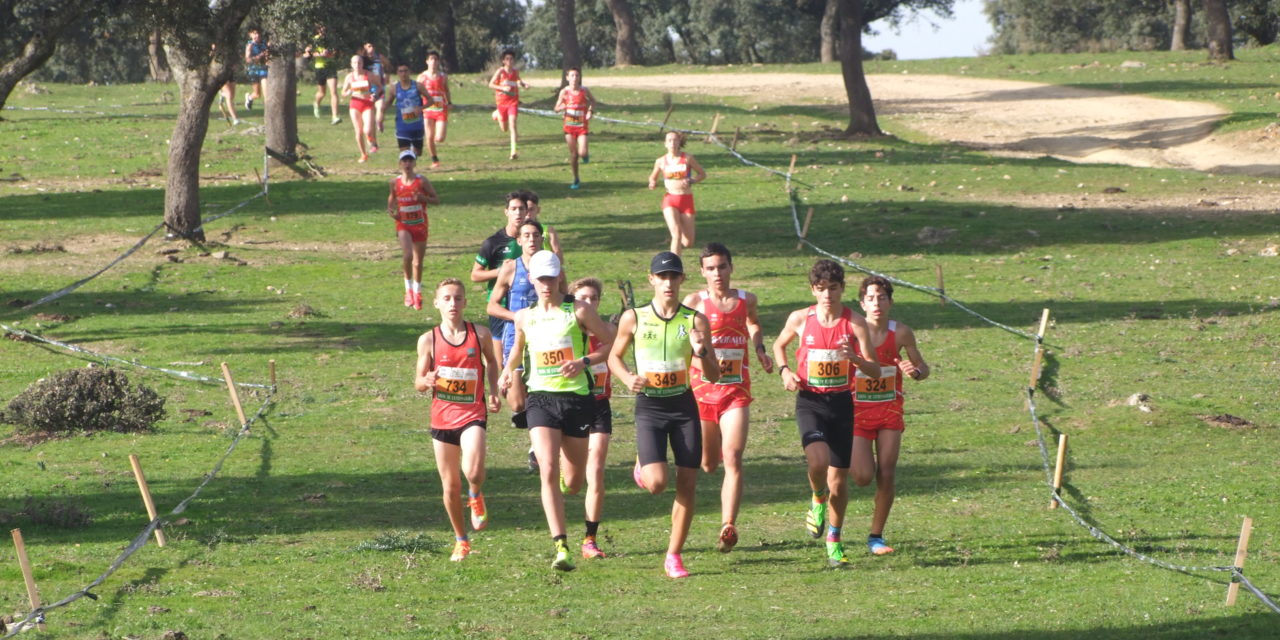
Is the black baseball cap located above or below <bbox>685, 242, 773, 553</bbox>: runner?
above

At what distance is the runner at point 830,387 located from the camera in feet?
34.3

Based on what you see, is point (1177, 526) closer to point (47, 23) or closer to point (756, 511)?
point (756, 511)

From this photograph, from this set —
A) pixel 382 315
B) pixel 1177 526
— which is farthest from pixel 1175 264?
pixel 1177 526

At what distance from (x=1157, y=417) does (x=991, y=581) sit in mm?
5879

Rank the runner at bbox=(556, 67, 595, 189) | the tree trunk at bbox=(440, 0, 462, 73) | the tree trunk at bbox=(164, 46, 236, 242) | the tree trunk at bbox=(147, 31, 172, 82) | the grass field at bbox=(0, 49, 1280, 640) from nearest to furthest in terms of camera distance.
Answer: the grass field at bbox=(0, 49, 1280, 640) < the tree trunk at bbox=(164, 46, 236, 242) < the runner at bbox=(556, 67, 595, 189) < the tree trunk at bbox=(147, 31, 172, 82) < the tree trunk at bbox=(440, 0, 462, 73)

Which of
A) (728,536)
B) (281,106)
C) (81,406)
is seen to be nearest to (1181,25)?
(281,106)

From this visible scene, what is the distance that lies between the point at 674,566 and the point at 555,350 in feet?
5.08

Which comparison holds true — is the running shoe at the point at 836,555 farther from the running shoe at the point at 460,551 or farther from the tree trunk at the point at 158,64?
the tree trunk at the point at 158,64

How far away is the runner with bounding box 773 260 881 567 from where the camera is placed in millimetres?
10469

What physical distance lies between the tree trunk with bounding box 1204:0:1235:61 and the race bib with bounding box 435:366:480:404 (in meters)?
43.8

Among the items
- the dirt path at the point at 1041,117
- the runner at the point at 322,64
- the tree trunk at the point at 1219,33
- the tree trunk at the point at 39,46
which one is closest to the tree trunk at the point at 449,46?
the dirt path at the point at 1041,117

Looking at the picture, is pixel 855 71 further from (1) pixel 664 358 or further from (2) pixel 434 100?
(1) pixel 664 358

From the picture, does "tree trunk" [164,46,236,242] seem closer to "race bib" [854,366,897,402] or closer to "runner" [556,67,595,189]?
"runner" [556,67,595,189]

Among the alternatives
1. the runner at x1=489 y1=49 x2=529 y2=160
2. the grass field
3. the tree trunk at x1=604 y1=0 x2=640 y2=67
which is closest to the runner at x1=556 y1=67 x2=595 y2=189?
the grass field
